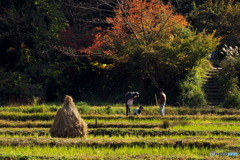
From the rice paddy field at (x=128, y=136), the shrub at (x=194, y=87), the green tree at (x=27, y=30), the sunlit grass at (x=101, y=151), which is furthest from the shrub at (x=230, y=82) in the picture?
the sunlit grass at (x=101, y=151)

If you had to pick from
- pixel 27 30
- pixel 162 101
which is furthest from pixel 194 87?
pixel 27 30

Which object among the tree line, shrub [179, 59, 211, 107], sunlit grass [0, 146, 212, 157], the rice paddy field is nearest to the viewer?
the rice paddy field

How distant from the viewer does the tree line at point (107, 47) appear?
1111 inches

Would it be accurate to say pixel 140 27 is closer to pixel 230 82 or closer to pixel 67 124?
pixel 230 82

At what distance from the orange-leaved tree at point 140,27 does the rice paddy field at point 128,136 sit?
18.2 ft

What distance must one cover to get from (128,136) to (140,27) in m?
12.5

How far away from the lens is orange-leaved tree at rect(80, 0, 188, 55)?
28.3 m

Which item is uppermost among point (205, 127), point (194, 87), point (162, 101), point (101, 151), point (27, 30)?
point (27, 30)

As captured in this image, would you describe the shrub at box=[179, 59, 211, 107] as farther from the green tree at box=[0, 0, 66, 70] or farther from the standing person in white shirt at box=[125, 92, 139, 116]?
the green tree at box=[0, 0, 66, 70]

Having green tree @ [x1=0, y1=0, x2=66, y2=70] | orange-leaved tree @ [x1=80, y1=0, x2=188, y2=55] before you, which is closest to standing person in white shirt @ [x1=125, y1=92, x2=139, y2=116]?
orange-leaved tree @ [x1=80, y1=0, x2=188, y2=55]

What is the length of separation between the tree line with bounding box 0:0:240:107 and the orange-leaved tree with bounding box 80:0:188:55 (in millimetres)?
57

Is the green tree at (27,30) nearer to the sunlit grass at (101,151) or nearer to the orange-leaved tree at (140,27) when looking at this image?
the orange-leaved tree at (140,27)

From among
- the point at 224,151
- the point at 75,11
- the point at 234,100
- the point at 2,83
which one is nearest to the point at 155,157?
the point at 224,151

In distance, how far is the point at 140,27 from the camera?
28.9 meters
